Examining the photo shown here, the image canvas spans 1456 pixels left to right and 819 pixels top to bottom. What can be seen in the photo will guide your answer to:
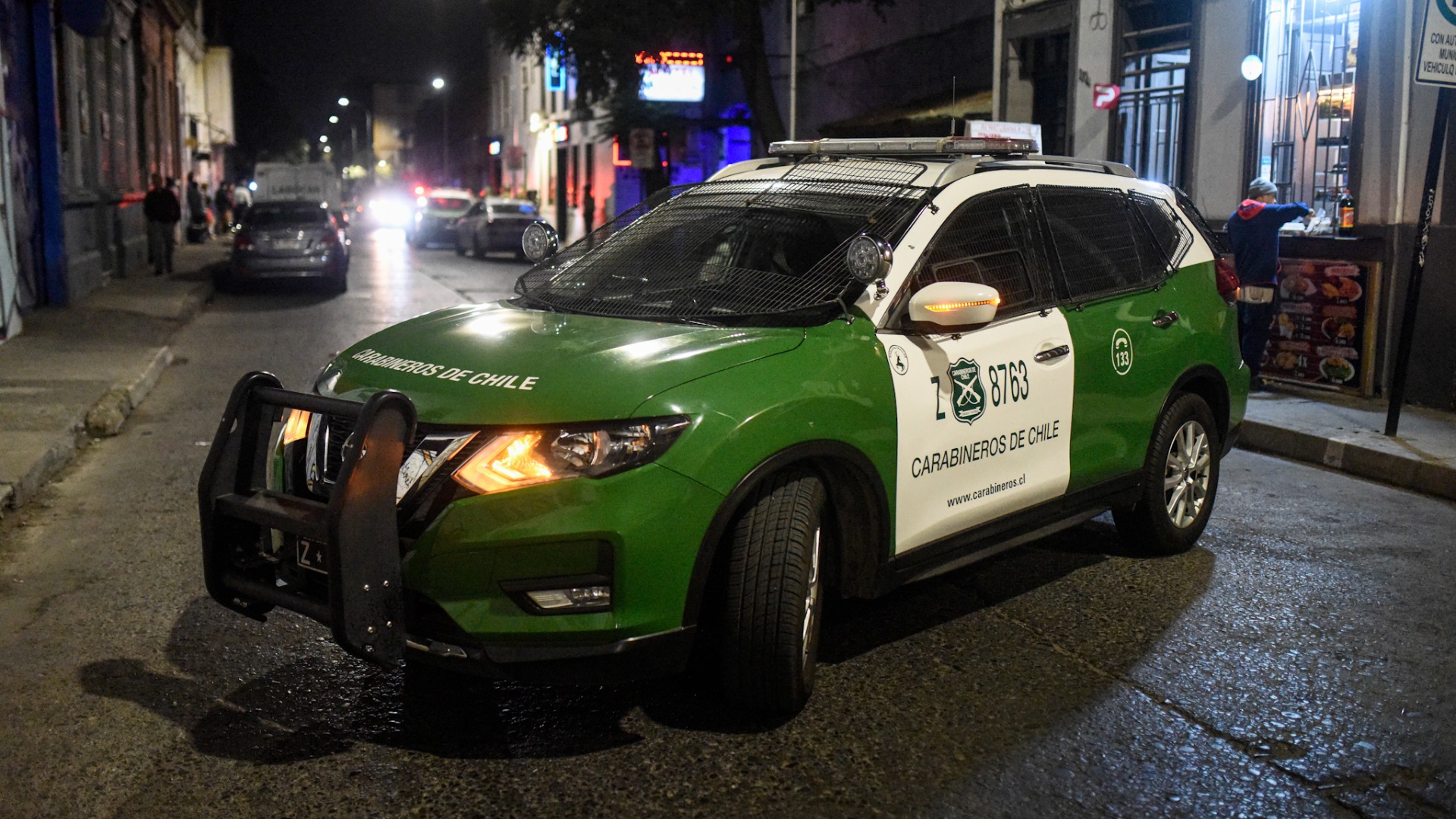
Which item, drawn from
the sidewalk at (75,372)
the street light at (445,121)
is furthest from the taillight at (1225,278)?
the street light at (445,121)

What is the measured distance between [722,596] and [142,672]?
214 cm

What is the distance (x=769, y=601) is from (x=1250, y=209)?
865 centimetres

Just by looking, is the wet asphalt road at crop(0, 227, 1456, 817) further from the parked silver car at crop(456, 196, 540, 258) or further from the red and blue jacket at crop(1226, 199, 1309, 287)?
the parked silver car at crop(456, 196, 540, 258)

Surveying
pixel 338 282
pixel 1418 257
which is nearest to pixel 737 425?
pixel 1418 257

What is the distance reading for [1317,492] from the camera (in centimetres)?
824

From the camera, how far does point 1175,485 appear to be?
21.1 ft

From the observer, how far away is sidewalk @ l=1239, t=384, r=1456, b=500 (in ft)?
28.2

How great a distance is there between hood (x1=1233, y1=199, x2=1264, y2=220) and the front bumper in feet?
28.6

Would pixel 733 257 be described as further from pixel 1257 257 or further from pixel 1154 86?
pixel 1154 86

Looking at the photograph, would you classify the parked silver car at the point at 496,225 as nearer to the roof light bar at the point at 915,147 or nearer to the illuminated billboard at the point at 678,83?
the illuminated billboard at the point at 678,83

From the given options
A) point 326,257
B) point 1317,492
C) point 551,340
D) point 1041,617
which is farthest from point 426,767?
point 326,257

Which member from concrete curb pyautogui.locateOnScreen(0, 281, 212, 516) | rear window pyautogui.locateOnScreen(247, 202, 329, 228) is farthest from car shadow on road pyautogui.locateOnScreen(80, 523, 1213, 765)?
rear window pyautogui.locateOnScreen(247, 202, 329, 228)

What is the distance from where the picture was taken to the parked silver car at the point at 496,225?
33000mm

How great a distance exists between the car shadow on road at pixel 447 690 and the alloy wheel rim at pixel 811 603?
24 centimetres
